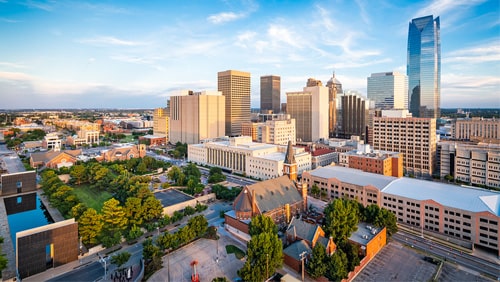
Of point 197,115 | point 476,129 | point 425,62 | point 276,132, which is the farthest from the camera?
point 425,62

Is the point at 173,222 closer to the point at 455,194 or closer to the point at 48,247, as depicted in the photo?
the point at 48,247

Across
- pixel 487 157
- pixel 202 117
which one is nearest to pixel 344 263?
→ pixel 487 157

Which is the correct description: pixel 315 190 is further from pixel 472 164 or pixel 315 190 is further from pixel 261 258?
pixel 472 164

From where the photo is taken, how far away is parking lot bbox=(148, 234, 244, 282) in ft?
123

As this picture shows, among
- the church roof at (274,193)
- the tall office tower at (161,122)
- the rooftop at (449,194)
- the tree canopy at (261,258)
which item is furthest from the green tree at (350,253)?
the tall office tower at (161,122)

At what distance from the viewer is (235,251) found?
4388 centimetres

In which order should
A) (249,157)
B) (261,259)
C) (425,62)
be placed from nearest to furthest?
1. (261,259)
2. (249,157)
3. (425,62)

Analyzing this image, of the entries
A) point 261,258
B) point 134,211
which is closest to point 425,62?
point 261,258

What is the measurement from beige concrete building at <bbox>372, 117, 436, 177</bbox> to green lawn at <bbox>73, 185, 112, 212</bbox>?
85517 millimetres

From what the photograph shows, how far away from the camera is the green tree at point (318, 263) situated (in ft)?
114

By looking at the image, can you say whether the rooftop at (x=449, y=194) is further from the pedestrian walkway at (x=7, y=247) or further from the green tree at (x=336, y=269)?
the pedestrian walkway at (x=7, y=247)

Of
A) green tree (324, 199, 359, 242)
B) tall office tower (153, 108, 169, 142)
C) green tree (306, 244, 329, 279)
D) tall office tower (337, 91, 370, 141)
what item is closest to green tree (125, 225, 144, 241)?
green tree (306, 244, 329, 279)

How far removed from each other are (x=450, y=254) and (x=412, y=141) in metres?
54.0

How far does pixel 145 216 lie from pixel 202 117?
96179 millimetres
